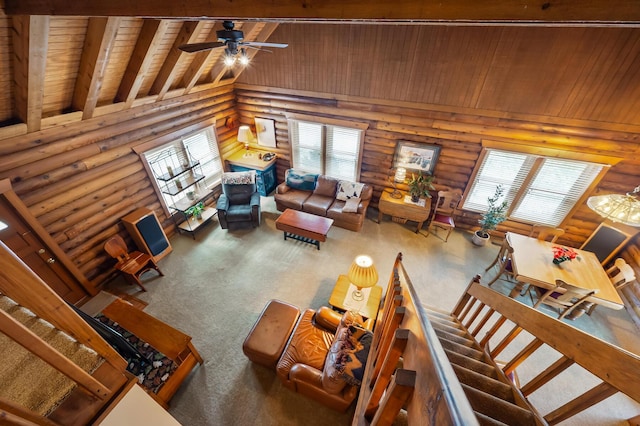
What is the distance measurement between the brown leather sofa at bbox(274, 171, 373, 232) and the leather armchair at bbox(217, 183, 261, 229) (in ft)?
2.01

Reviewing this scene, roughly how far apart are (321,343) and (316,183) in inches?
143

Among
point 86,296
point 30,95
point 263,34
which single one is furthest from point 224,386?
point 263,34

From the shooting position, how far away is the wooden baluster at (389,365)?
3.86ft

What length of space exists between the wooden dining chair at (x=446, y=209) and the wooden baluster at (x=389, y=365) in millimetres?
4227

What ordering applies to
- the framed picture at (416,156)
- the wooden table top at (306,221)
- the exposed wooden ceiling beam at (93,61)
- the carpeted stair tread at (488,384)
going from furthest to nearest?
the framed picture at (416,156)
the wooden table top at (306,221)
the exposed wooden ceiling beam at (93,61)
the carpeted stair tread at (488,384)

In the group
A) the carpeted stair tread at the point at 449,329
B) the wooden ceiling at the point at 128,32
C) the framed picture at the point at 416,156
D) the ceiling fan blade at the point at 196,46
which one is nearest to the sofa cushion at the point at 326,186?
the framed picture at the point at 416,156

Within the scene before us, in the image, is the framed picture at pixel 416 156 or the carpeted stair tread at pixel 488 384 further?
the framed picture at pixel 416 156

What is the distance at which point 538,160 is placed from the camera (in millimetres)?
4328

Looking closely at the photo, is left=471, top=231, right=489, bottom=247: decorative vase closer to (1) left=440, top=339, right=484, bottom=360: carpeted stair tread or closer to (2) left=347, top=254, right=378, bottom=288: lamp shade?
(2) left=347, top=254, right=378, bottom=288: lamp shade

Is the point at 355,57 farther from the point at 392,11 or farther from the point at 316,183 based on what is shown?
the point at 392,11

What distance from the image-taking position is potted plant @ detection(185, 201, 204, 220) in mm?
5148

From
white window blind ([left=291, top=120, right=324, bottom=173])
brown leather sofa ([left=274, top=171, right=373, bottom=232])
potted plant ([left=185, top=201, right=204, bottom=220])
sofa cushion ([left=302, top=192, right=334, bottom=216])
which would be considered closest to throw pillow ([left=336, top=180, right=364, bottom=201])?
brown leather sofa ([left=274, top=171, right=373, bottom=232])

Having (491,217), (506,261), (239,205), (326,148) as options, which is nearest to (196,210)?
(239,205)

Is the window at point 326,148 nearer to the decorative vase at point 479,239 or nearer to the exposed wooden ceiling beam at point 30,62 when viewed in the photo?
the decorative vase at point 479,239
